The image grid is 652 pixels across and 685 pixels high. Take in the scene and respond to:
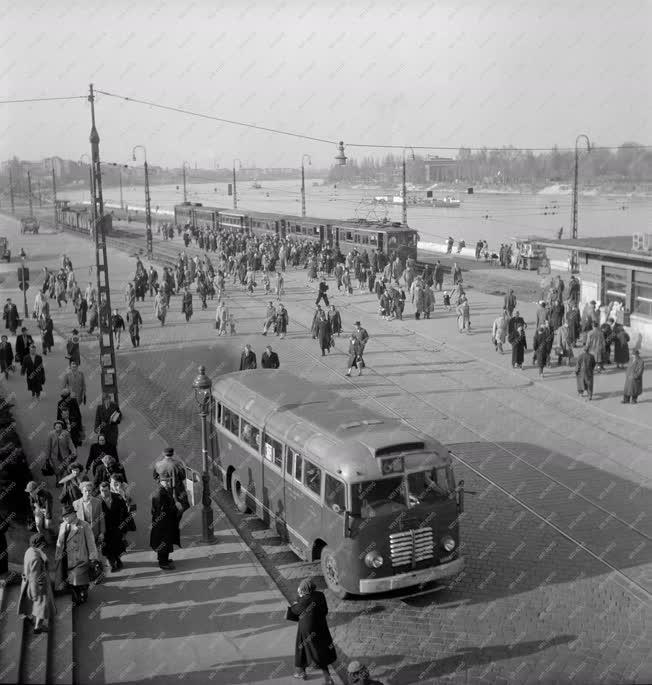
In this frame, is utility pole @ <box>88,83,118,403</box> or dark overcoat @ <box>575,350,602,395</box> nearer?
utility pole @ <box>88,83,118,403</box>

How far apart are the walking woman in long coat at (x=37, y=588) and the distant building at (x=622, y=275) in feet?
60.3

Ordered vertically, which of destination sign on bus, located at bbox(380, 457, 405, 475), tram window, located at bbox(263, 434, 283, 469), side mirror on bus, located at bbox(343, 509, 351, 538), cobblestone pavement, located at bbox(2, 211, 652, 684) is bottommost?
cobblestone pavement, located at bbox(2, 211, 652, 684)

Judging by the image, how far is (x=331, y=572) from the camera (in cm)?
980

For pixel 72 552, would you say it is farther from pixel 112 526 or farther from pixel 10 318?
pixel 10 318

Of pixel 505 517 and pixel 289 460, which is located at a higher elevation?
pixel 289 460

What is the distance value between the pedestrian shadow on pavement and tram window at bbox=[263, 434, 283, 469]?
3191 millimetres

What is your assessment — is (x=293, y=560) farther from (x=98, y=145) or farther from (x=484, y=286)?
(x=484, y=286)

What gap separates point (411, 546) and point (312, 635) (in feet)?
6.12

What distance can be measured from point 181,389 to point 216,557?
31.7 ft

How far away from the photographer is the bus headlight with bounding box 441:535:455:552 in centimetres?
972

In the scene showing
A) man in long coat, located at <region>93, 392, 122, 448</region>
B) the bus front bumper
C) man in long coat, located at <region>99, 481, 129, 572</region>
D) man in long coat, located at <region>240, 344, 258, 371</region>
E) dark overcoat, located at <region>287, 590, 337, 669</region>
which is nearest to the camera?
dark overcoat, located at <region>287, 590, 337, 669</region>

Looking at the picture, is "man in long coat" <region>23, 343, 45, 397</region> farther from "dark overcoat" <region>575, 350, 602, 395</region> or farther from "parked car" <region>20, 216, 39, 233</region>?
"parked car" <region>20, 216, 39, 233</region>

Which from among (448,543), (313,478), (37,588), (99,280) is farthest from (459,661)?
(99,280)

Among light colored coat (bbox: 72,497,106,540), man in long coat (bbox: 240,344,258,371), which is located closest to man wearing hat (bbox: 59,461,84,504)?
light colored coat (bbox: 72,497,106,540)
